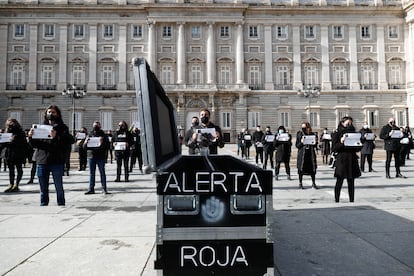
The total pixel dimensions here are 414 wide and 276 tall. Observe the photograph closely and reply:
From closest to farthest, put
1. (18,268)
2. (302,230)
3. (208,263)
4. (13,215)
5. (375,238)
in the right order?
(208,263) → (18,268) → (375,238) → (302,230) → (13,215)

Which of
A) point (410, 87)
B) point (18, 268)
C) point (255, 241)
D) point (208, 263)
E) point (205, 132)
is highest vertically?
point (410, 87)

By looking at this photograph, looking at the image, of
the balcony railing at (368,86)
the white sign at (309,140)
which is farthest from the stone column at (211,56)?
the white sign at (309,140)

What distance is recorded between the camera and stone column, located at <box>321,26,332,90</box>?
34312 millimetres

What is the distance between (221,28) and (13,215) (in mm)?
33090

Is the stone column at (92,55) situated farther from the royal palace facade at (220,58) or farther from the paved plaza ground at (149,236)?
the paved plaza ground at (149,236)

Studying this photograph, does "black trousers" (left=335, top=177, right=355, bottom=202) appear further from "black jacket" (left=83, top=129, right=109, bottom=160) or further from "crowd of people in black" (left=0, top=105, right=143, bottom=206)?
"black jacket" (left=83, top=129, right=109, bottom=160)

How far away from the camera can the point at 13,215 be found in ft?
16.1

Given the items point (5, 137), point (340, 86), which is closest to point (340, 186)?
point (5, 137)

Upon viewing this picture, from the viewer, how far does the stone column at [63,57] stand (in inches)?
1323

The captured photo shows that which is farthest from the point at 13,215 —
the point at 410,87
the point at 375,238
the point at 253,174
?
the point at 410,87

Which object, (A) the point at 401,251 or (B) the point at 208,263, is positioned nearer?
(B) the point at 208,263

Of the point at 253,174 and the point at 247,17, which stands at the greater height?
the point at 247,17

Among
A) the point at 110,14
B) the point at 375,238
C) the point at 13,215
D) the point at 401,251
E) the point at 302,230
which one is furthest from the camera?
the point at 110,14

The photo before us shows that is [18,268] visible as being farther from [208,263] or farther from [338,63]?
[338,63]
